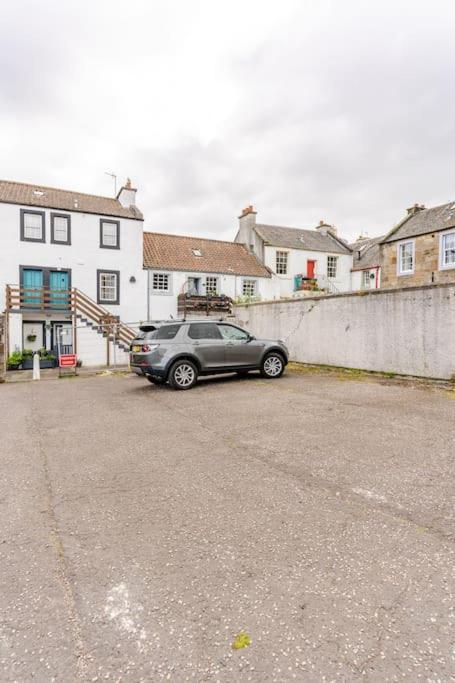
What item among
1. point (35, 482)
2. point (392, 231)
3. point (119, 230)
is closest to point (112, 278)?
point (119, 230)

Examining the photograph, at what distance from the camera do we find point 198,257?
26000 mm

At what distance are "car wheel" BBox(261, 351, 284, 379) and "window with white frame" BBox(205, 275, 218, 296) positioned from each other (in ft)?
48.4

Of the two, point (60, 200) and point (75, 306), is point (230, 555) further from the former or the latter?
point (60, 200)

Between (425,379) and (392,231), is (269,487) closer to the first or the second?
(425,379)

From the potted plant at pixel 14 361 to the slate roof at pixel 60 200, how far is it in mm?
7972

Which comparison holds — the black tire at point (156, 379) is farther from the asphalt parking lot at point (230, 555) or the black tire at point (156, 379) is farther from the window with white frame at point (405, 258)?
the window with white frame at point (405, 258)

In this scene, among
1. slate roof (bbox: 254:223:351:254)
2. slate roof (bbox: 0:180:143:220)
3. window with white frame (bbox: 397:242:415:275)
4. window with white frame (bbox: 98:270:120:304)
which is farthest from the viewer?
slate roof (bbox: 254:223:351:254)

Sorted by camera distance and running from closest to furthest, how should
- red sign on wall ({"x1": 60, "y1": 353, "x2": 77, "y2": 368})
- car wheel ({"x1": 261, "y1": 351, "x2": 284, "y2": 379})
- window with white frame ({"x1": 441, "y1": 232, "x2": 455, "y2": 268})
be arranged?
car wheel ({"x1": 261, "y1": 351, "x2": 284, "y2": 379}) < red sign on wall ({"x1": 60, "y1": 353, "x2": 77, "y2": 368}) < window with white frame ({"x1": 441, "y1": 232, "x2": 455, "y2": 268})

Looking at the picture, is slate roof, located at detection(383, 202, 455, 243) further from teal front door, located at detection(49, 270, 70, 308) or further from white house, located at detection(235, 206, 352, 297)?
teal front door, located at detection(49, 270, 70, 308)

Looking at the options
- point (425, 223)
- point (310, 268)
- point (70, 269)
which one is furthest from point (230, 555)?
point (310, 268)

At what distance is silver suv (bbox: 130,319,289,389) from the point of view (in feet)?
30.3

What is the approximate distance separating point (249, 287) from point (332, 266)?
319 inches

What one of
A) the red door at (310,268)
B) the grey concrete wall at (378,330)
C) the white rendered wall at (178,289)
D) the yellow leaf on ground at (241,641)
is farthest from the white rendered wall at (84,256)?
the yellow leaf on ground at (241,641)

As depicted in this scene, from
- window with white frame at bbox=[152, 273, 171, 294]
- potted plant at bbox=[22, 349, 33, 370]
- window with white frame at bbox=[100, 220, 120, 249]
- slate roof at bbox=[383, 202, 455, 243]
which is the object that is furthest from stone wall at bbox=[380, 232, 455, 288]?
potted plant at bbox=[22, 349, 33, 370]
